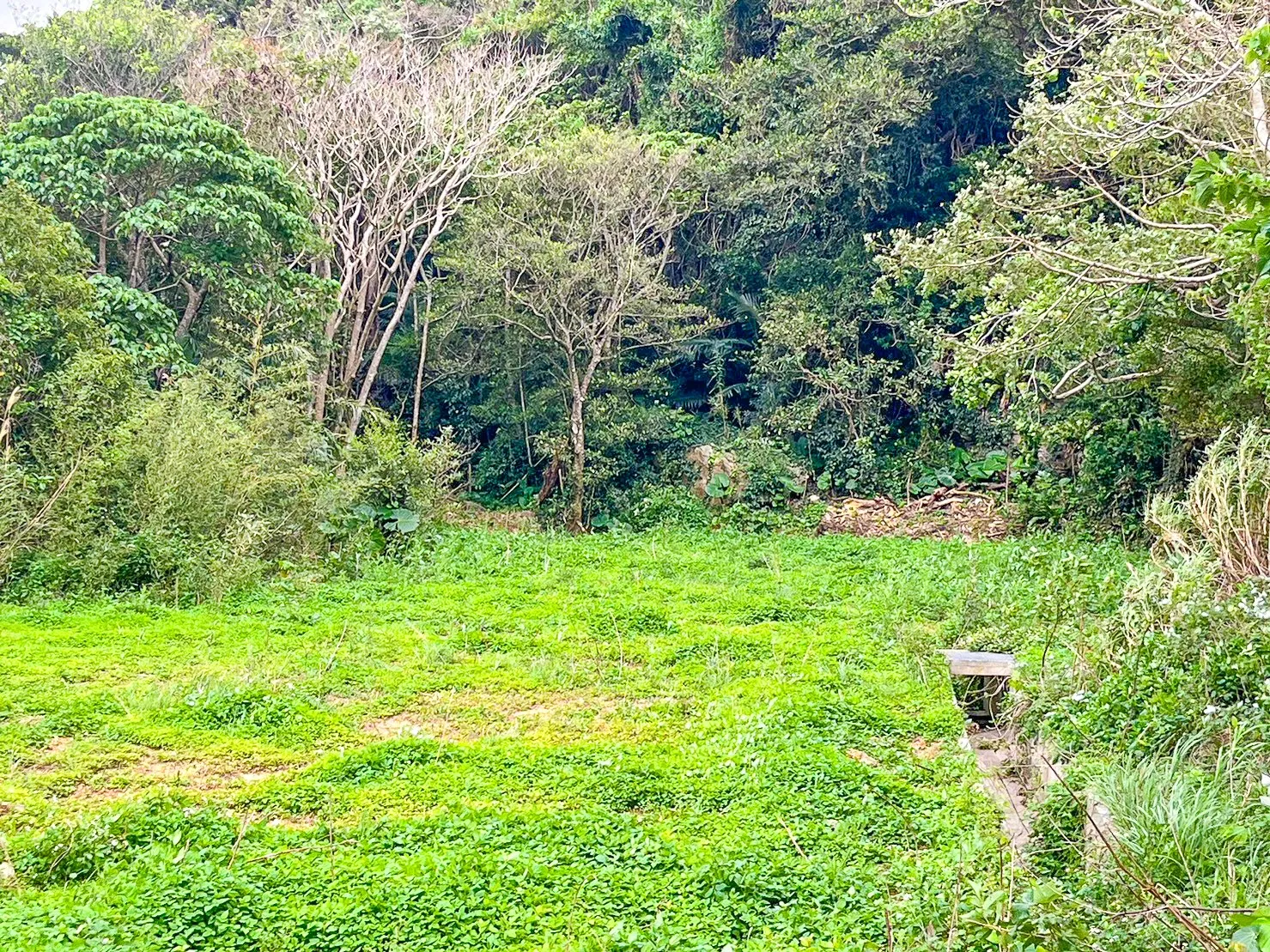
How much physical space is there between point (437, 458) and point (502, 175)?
15.0 feet

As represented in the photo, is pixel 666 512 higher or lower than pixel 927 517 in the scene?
lower

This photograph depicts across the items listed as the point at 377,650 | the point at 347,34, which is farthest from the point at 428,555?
the point at 347,34

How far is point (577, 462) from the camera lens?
15695 mm

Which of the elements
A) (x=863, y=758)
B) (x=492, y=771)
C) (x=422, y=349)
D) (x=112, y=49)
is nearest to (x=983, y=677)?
(x=863, y=758)

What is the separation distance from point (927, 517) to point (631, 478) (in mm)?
4715

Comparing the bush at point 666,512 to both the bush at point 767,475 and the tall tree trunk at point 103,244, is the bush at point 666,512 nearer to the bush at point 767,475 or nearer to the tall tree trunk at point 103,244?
the bush at point 767,475

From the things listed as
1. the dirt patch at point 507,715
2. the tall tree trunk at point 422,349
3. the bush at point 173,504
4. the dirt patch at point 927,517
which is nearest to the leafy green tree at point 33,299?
the bush at point 173,504

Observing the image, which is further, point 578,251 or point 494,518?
point 494,518

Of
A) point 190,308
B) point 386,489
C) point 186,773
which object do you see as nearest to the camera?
point 186,773

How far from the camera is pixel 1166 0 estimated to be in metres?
8.54

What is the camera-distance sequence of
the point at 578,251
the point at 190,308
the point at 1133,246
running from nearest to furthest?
the point at 1133,246, the point at 190,308, the point at 578,251

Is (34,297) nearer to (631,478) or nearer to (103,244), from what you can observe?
(103,244)

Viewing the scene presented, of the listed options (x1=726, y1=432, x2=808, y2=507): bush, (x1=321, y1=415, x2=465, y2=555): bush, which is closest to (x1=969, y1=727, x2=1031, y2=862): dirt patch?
(x1=321, y1=415, x2=465, y2=555): bush

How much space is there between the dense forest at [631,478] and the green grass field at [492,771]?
0.03 metres
